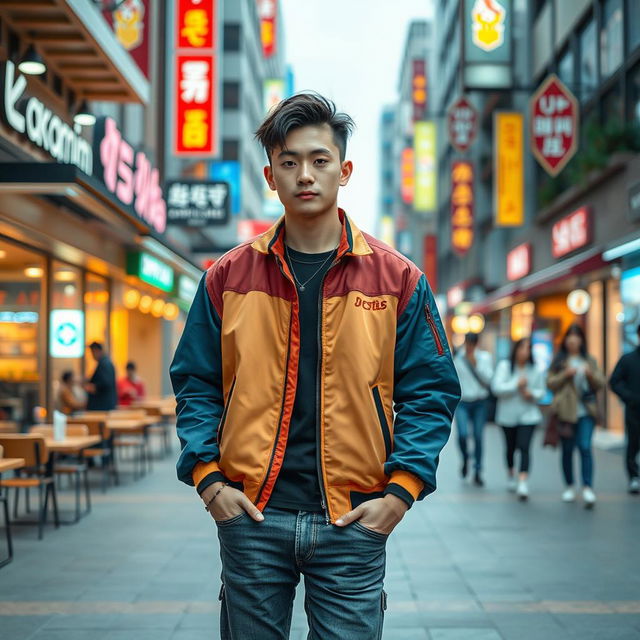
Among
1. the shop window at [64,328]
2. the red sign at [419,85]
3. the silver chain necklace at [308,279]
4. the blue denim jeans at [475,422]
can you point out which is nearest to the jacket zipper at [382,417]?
the silver chain necklace at [308,279]

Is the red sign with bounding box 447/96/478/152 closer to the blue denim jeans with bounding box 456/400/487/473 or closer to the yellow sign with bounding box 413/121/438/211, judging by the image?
the yellow sign with bounding box 413/121/438/211

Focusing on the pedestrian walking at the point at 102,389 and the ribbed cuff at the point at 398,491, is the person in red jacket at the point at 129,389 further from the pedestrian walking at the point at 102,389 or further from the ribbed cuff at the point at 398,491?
the ribbed cuff at the point at 398,491

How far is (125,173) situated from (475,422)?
25.9 feet

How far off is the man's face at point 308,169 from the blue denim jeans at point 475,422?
30.7 feet

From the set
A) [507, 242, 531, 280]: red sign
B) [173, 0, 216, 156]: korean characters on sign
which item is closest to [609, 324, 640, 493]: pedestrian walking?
[173, 0, 216, 156]: korean characters on sign

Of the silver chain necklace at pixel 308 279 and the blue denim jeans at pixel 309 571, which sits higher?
the silver chain necklace at pixel 308 279

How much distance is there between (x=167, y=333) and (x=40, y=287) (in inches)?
482

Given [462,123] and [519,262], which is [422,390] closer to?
[519,262]

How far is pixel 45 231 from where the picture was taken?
13852 mm

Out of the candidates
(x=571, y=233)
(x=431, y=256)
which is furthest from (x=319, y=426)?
(x=431, y=256)

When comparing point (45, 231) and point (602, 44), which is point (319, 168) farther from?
point (602, 44)

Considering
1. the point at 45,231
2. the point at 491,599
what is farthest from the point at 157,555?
the point at 45,231

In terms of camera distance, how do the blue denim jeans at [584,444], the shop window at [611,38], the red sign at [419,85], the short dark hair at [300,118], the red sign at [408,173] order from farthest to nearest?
the red sign at [419,85], the red sign at [408,173], the shop window at [611,38], the blue denim jeans at [584,444], the short dark hair at [300,118]

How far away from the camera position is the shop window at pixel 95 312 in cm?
1856
